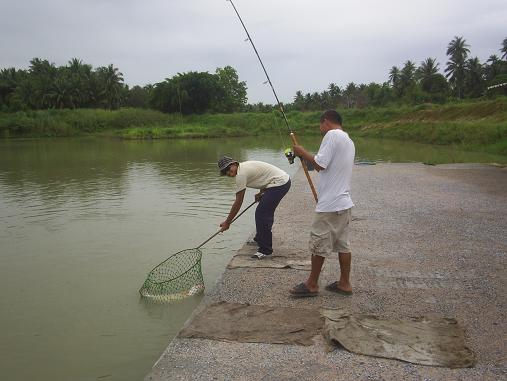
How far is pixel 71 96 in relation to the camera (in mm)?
60844

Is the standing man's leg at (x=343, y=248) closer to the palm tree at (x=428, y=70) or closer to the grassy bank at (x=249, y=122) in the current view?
the grassy bank at (x=249, y=122)

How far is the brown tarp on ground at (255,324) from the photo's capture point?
353 cm

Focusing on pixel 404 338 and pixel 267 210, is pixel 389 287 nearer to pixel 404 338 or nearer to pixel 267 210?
pixel 404 338

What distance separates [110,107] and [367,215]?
2429 inches

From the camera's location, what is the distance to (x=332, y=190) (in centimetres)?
401

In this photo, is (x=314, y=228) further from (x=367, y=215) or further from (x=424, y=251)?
(x=367, y=215)

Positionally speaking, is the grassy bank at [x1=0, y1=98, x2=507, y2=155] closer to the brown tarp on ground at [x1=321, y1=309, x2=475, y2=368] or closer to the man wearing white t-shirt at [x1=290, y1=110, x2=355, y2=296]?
the man wearing white t-shirt at [x1=290, y1=110, x2=355, y2=296]

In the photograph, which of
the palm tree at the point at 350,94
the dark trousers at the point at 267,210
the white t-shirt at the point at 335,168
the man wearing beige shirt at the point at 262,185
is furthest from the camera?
the palm tree at the point at 350,94

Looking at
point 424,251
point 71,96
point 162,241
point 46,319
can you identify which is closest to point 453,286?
point 424,251

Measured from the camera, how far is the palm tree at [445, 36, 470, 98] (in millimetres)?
52344

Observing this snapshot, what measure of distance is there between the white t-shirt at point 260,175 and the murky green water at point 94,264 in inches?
57.3

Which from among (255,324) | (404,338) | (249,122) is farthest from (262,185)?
(249,122)

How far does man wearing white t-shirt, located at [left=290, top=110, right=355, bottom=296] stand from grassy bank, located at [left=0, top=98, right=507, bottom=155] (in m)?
27.5

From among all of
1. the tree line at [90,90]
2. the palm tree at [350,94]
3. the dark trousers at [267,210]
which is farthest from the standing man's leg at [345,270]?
the palm tree at [350,94]
